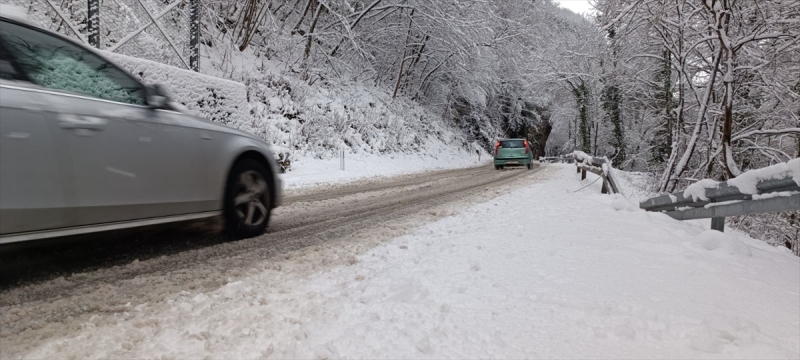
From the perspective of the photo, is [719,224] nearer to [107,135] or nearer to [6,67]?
[107,135]

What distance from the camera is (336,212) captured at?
5.29 meters

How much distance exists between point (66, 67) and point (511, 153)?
54.9ft

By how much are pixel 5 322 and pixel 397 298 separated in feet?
6.26

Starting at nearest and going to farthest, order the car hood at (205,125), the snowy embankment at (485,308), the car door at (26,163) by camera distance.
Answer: the snowy embankment at (485,308)
the car door at (26,163)
the car hood at (205,125)

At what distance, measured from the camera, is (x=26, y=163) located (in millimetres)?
2143

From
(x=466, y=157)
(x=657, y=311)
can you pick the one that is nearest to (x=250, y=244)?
(x=657, y=311)

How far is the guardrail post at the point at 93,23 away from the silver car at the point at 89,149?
696 cm

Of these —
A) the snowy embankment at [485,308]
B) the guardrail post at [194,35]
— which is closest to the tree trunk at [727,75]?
the snowy embankment at [485,308]

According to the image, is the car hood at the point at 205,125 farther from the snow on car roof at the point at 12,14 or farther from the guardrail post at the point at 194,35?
the guardrail post at the point at 194,35

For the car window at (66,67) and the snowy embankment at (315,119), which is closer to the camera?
the car window at (66,67)

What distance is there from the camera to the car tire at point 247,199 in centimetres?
362

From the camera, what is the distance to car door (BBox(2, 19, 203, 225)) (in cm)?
238

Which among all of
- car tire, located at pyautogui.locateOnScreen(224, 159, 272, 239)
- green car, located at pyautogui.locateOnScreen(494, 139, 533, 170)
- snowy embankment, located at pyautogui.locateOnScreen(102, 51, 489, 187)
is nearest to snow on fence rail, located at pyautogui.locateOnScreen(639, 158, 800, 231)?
car tire, located at pyautogui.locateOnScreen(224, 159, 272, 239)

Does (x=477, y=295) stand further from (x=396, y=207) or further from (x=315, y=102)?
(x=315, y=102)
